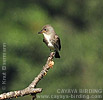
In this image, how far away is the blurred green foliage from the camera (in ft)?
29.6

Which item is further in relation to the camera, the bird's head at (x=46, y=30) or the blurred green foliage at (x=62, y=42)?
the blurred green foliage at (x=62, y=42)

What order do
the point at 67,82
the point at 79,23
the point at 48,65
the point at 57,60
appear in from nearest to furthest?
the point at 48,65
the point at 57,60
the point at 67,82
the point at 79,23

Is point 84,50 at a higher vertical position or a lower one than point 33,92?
higher

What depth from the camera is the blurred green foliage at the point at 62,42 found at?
901 cm

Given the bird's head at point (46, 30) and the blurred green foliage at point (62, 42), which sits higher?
the blurred green foliage at point (62, 42)

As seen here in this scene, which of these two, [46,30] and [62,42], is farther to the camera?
[62,42]

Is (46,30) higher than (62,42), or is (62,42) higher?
(62,42)

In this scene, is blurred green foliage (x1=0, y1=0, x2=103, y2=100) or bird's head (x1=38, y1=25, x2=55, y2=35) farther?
blurred green foliage (x1=0, y1=0, x2=103, y2=100)

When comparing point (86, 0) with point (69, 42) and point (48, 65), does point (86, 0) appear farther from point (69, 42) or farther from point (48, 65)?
point (48, 65)

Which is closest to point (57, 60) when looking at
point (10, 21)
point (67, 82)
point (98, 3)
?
point (67, 82)

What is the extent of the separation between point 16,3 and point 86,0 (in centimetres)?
270

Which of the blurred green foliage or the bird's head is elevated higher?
the blurred green foliage

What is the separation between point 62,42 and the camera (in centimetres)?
954

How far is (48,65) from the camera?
9.41ft
